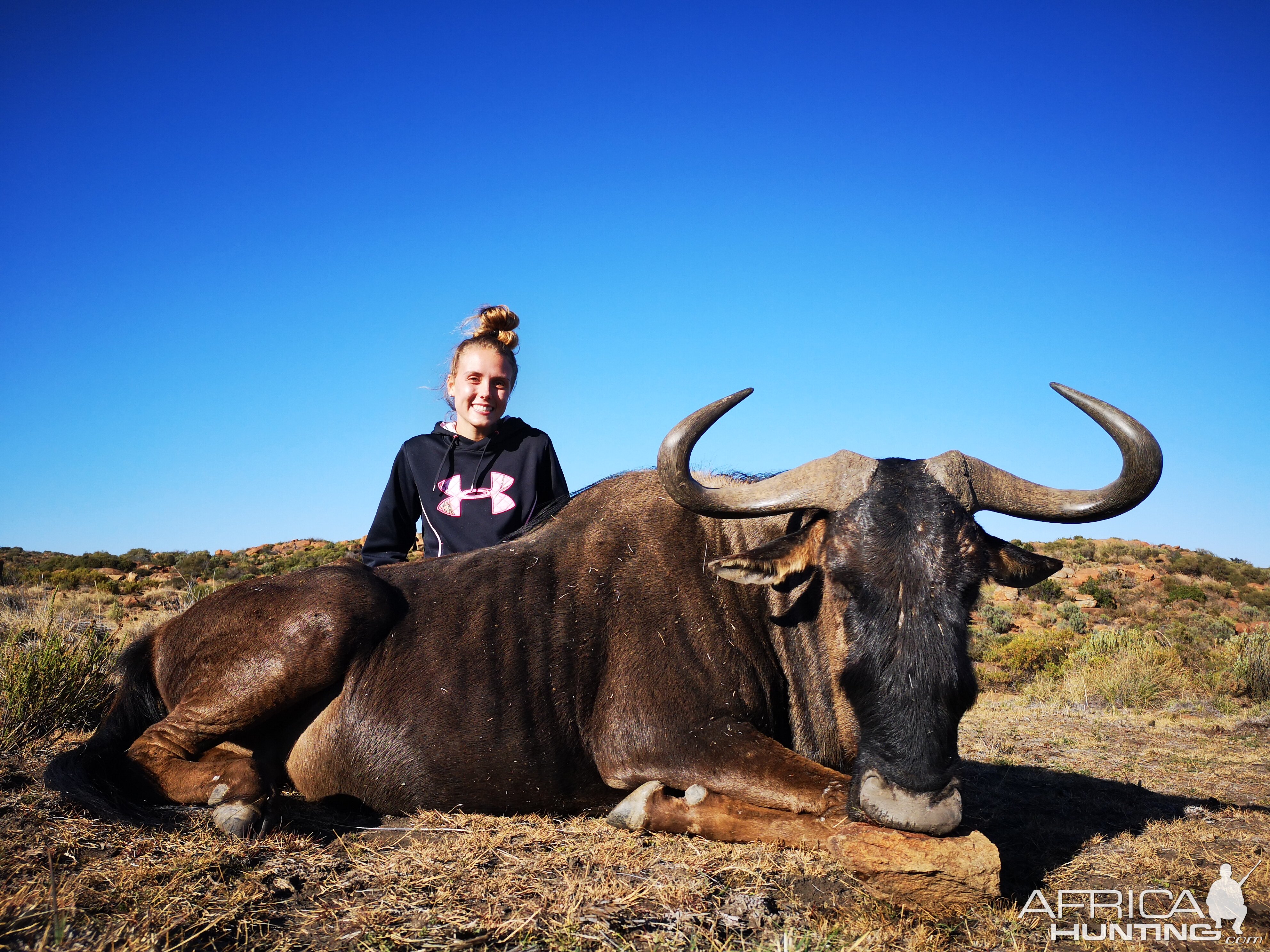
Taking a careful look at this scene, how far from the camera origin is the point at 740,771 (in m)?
3.91

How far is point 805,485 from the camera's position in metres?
4.11

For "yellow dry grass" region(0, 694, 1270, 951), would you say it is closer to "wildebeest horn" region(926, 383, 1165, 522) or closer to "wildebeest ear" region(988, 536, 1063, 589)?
"wildebeest ear" region(988, 536, 1063, 589)

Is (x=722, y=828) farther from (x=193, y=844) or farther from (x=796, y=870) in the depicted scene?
(x=193, y=844)

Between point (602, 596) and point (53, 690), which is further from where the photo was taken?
point (53, 690)

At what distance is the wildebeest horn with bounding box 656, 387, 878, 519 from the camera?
4066 mm

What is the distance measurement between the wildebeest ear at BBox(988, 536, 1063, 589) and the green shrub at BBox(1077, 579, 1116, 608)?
2090cm

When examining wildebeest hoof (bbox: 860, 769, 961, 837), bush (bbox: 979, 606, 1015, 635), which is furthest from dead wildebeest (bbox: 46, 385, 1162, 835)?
bush (bbox: 979, 606, 1015, 635)

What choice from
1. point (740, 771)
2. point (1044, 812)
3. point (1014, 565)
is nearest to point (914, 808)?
point (740, 771)

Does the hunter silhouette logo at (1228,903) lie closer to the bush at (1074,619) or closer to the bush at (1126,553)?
the bush at (1074,619)

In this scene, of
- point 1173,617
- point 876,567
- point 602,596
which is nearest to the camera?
point 876,567

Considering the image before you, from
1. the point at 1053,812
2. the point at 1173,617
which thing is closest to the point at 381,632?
the point at 1053,812

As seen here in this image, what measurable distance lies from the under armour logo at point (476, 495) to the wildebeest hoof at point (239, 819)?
3034mm

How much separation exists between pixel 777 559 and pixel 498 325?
3.89m

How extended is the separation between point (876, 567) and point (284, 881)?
284cm
